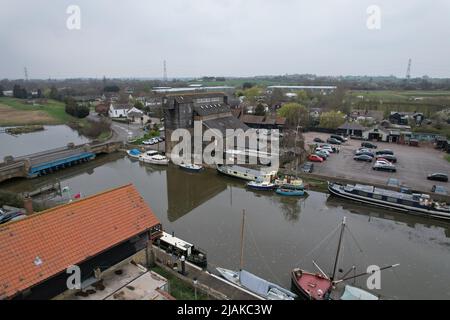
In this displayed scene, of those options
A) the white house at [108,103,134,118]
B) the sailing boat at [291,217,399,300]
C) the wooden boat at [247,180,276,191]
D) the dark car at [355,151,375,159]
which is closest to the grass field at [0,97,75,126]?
the white house at [108,103,134,118]

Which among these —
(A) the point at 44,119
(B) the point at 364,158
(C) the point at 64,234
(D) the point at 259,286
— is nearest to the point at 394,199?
(B) the point at 364,158

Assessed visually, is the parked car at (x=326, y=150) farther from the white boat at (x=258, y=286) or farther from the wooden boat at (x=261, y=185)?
the white boat at (x=258, y=286)

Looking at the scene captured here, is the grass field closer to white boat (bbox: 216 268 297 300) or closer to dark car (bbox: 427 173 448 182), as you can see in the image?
white boat (bbox: 216 268 297 300)

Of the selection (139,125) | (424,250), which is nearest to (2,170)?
(139,125)

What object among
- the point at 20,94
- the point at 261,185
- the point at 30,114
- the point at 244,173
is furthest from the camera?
the point at 20,94

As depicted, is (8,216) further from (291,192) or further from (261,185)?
(291,192)
